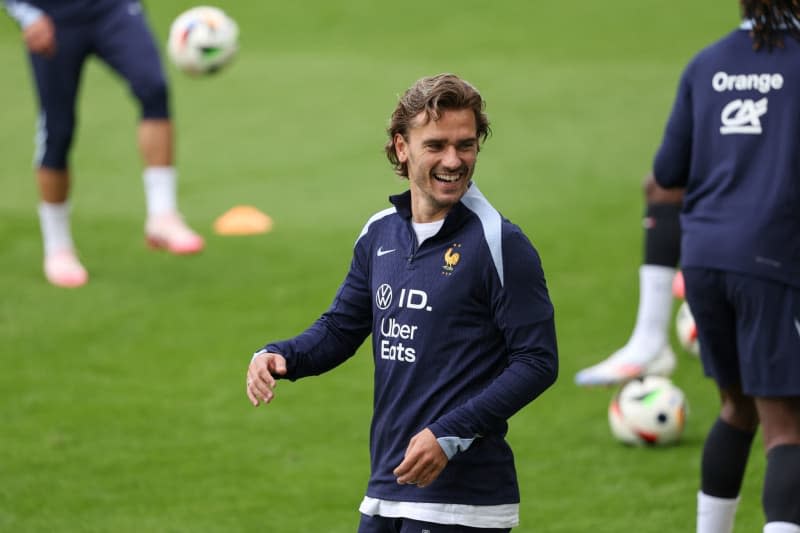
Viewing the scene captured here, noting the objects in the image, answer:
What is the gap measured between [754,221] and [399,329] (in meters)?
1.27

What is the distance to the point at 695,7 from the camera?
60.5 feet

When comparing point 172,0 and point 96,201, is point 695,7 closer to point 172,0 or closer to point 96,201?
point 172,0

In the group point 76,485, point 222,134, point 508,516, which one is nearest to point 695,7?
point 222,134

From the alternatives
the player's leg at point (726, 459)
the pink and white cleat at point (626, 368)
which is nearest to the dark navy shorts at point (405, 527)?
the player's leg at point (726, 459)

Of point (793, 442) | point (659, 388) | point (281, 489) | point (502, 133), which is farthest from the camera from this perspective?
point (502, 133)

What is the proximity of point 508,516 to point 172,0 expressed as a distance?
16.5m

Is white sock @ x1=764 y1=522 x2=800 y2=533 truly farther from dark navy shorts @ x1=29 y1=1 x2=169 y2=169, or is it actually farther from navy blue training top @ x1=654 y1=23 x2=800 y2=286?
dark navy shorts @ x1=29 y1=1 x2=169 y2=169

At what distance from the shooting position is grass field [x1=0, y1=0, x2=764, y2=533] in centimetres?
599

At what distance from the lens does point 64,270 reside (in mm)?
9203

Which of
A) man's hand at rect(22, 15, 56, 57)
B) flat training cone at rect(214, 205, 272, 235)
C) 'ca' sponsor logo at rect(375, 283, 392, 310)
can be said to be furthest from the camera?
flat training cone at rect(214, 205, 272, 235)

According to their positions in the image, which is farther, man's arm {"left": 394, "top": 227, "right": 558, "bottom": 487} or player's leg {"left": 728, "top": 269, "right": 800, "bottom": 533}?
player's leg {"left": 728, "top": 269, "right": 800, "bottom": 533}

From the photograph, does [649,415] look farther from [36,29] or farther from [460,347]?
[36,29]

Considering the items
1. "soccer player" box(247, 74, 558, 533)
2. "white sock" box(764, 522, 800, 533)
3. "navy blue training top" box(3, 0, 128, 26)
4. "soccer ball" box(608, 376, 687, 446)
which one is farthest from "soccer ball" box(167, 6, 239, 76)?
"white sock" box(764, 522, 800, 533)

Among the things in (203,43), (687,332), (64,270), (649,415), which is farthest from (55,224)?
(649,415)
